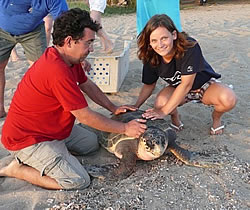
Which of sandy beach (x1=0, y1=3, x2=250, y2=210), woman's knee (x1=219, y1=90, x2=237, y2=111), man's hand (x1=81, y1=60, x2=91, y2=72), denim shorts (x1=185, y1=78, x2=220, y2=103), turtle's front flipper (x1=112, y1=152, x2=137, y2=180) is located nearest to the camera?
sandy beach (x1=0, y1=3, x2=250, y2=210)

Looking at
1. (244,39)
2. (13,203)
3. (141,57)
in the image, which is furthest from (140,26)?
(244,39)

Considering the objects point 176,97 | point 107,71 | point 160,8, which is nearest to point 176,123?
point 176,97

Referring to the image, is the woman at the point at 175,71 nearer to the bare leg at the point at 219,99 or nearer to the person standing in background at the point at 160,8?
the bare leg at the point at 219,99

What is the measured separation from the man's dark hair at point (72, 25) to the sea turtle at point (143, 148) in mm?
748

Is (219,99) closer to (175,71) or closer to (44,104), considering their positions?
(175,71)

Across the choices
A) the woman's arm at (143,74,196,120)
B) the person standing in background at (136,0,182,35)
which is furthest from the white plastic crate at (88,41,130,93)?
the woman's arm at (143,74,196,120)

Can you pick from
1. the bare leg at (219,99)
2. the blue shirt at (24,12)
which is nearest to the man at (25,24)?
→ the blue shirt at (24,12)

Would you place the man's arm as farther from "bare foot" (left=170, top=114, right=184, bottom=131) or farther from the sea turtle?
"bare foot" (left=170, top=114, right=184, bottom=131)

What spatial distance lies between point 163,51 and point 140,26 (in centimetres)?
103

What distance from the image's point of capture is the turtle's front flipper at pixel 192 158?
7.15ft

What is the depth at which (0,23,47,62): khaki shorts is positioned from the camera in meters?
2.91

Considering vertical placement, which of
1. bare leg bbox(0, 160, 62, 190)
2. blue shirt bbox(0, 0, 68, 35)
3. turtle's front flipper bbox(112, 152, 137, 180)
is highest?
blue shirt bbox(0, 0, 68, 35)

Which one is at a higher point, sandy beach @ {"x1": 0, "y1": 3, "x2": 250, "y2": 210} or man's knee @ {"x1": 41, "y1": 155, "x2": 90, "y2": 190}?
man's knee @ {"x1": 41, "y1": 155, "x2": 90, "y2": 190}

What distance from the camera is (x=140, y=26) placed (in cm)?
329
